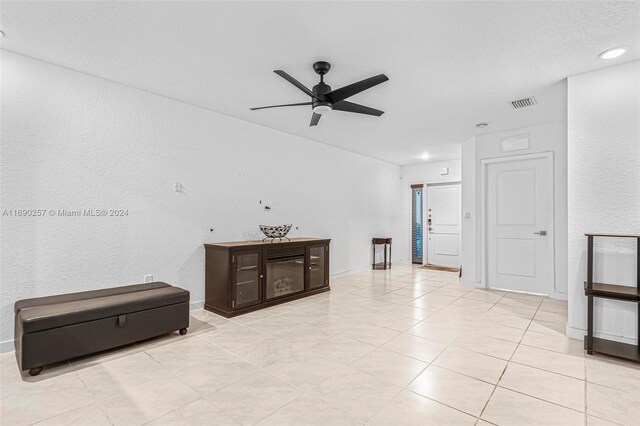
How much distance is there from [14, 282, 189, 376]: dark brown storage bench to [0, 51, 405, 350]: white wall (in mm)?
393

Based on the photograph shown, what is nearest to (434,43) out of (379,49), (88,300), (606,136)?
(379,49)

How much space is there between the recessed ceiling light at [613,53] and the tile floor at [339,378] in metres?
2.68

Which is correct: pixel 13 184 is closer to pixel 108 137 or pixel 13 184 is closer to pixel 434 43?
pixel 108 137

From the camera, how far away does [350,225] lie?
6.63 meters

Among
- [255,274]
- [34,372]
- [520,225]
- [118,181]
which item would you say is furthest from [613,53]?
[34,372]

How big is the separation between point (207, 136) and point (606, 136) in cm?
450

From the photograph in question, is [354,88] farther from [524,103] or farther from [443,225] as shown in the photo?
[443,225]

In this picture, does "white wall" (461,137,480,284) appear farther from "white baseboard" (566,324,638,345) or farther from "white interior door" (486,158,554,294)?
"white baseboard" (566,324,638,345)

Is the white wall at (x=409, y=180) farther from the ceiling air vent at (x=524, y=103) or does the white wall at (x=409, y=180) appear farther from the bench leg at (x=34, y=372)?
the bench leg at (x=34, y=372)

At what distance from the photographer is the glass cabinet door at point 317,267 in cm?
489

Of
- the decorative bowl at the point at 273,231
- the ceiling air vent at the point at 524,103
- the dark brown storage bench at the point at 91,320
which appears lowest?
the dark brown storage bench at the point at 91,320

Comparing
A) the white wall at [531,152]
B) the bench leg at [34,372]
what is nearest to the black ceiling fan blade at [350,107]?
the white wall at [531,152]

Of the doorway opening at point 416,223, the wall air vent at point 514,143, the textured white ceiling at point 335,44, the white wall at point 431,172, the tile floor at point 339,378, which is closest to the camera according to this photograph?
the tile floor at point 339,378

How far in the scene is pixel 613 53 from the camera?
2729mm
